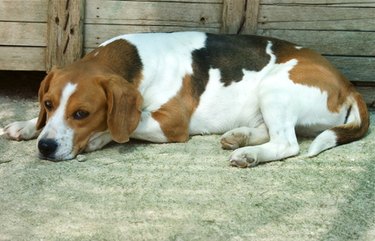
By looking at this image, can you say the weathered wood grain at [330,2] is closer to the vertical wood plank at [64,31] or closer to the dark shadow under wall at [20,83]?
the vertical wood plank at [64,31]

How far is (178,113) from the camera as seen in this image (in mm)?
4797

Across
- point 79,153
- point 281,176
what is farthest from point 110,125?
point 281,176

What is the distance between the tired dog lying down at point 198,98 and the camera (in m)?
4.37

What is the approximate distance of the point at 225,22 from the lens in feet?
18.7

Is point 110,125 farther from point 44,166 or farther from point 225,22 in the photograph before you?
point 225,22

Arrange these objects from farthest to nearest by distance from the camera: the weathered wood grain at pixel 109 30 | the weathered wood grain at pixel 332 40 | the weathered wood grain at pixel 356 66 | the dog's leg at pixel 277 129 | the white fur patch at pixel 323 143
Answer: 1. the weathered wood grain at pixel 356 66
2. the weathered wood grain at pixel 332 40
3. the weathered wood grain at pixel 109 30
4. the white fur patch at pixel 323 143
5. the dog's leg at pixel 277 129

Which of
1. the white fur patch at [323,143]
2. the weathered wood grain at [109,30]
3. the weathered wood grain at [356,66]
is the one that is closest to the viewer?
the white fur patch at [323,143]

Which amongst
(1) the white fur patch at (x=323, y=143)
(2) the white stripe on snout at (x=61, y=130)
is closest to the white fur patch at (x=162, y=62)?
(2) the white stripe on snout at (x=61, y=130)

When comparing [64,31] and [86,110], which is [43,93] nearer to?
[86,110]

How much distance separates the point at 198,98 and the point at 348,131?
120 cm

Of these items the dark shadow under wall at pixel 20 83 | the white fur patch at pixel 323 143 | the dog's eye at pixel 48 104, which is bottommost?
the dark shadow under wall at pixel 20 83

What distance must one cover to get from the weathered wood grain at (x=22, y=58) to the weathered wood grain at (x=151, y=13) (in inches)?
22.0

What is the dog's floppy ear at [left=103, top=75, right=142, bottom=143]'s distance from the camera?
14.5ft

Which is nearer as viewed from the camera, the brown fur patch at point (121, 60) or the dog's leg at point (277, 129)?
the dog's leg at point (277, 129)
